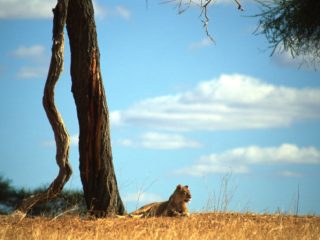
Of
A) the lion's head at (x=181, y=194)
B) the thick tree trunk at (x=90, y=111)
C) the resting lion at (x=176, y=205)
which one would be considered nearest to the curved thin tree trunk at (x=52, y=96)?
the thick tree trunk at (x=90, y=111)

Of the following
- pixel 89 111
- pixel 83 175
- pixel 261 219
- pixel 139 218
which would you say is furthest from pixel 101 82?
pixel 261 219

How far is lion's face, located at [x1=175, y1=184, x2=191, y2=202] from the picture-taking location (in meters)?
11.7

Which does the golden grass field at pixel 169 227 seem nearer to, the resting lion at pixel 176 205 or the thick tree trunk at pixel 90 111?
the resting lion at pixel 176 205

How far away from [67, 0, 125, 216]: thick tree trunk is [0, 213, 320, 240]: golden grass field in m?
0.71

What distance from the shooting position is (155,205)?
12.2 metres

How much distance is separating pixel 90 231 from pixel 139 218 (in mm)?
1844

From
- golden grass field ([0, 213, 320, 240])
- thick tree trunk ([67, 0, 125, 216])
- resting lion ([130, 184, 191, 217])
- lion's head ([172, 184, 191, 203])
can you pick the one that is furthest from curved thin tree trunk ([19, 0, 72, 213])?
lion's head ([172, 184, 191, 203])

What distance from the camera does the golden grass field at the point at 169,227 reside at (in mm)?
8883

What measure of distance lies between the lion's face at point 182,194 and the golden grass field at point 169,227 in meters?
0.36

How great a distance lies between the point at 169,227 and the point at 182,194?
1.90m

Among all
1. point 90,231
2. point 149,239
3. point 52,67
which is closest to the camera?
point 149,239

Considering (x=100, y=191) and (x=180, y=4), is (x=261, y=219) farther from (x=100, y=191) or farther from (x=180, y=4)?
(x=180, y=4)

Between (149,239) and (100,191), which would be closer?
(149,239)

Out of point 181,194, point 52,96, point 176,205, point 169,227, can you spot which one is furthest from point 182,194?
point 52,96
